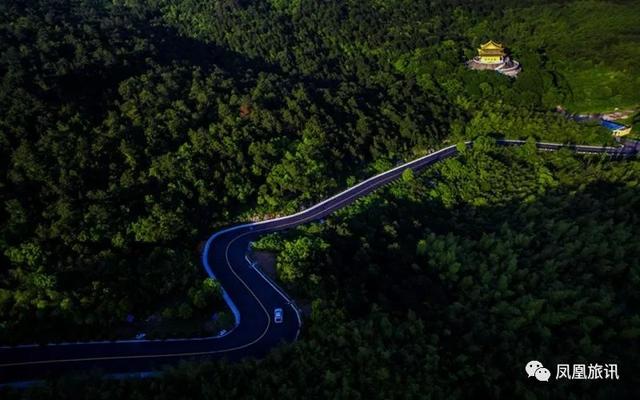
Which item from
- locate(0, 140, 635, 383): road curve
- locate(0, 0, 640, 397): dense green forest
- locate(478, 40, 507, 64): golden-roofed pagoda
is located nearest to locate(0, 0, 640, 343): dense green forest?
locate(0, 0, 640, 397): dense green forest

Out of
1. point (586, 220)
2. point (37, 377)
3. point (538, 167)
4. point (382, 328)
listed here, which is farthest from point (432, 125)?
point (37, 377)

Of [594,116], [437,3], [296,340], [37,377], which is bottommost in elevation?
[594,116]

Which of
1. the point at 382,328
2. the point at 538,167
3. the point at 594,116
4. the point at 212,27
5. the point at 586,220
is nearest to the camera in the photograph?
the point at 382,328

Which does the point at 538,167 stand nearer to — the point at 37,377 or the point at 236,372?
the point at 236,372

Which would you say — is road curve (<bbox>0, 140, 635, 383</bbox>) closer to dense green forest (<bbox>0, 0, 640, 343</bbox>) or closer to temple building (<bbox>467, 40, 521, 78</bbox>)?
dense green forest (<bbox>0, 0, 640, 343</bbox>)

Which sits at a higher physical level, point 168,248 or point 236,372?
point 168,248

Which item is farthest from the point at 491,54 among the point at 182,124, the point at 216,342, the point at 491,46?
the point at 216,342
